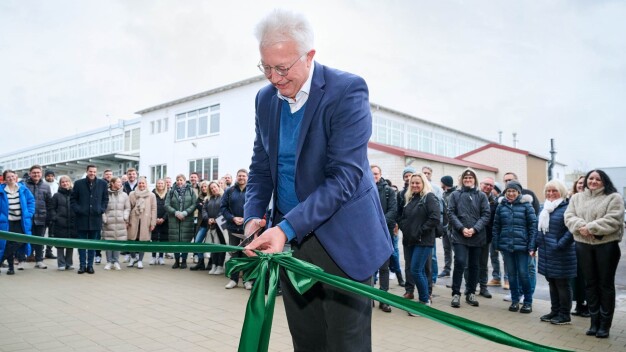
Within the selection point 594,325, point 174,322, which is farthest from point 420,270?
point 174,322

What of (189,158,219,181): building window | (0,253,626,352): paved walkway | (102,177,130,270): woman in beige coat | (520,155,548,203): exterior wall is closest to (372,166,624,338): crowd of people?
(0,253,626,352): paved walkway

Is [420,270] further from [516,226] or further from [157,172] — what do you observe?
[157,172]

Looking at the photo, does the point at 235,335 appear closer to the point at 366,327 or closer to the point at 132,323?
the point at 132,323

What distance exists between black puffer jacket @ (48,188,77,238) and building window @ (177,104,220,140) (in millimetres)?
19450

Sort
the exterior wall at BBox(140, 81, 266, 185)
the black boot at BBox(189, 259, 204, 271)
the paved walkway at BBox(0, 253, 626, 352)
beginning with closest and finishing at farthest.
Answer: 1. the paved walkway at BBox(0, 253, 626, 352)
2. the black boot at BBox(189, 259, 204, 271)
3. the exterior wall at BBox(140, 81, 266, 185)

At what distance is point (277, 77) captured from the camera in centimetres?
190

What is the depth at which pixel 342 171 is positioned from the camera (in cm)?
183

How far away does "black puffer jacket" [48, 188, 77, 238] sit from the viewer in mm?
9062

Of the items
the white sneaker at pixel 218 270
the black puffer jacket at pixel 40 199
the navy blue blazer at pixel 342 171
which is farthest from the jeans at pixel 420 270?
A: the black puffer jacket at pixel 40 199

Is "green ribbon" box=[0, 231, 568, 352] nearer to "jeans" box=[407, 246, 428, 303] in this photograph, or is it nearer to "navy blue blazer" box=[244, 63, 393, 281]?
"navy blue blazer" box=[244, 63, 393, 281]

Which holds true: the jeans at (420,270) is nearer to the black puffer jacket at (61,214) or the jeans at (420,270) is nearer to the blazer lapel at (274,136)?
the blazer lapel at (274,136)

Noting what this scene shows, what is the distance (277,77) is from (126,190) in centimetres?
1024

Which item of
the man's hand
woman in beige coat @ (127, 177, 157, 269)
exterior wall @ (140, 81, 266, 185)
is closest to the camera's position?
the man's hand

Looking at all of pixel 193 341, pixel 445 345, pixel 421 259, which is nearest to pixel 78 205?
pixel 193 341
